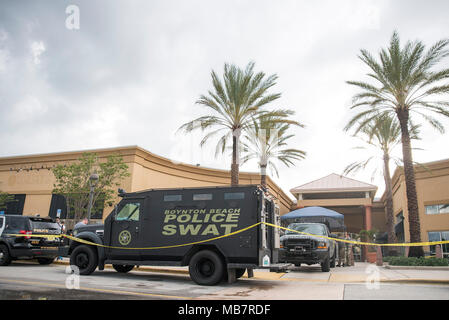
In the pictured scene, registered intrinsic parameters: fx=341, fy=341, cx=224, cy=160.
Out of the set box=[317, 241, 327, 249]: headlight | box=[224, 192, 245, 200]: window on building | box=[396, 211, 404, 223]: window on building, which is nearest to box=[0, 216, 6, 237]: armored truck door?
box=[224, 192, 245, 200]: window on building

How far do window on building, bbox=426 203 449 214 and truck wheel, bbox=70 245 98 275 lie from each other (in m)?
25.6

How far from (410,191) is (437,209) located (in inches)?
447

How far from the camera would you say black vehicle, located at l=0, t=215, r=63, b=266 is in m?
11.7

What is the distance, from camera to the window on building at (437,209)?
83.7ft

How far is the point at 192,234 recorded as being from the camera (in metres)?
8.88

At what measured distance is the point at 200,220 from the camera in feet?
29.2

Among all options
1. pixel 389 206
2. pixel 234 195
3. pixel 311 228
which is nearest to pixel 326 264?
pixel 311 228

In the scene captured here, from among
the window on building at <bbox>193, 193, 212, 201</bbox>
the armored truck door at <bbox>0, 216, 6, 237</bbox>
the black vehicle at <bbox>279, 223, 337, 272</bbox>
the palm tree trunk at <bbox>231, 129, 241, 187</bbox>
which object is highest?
the palm tree trunk at <bbox>231, 129, 241, 187</bbox>

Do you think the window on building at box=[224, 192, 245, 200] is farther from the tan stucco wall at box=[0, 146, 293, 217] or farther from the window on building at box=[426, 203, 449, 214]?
the window on building at box=[426, 203, 449, 214]
